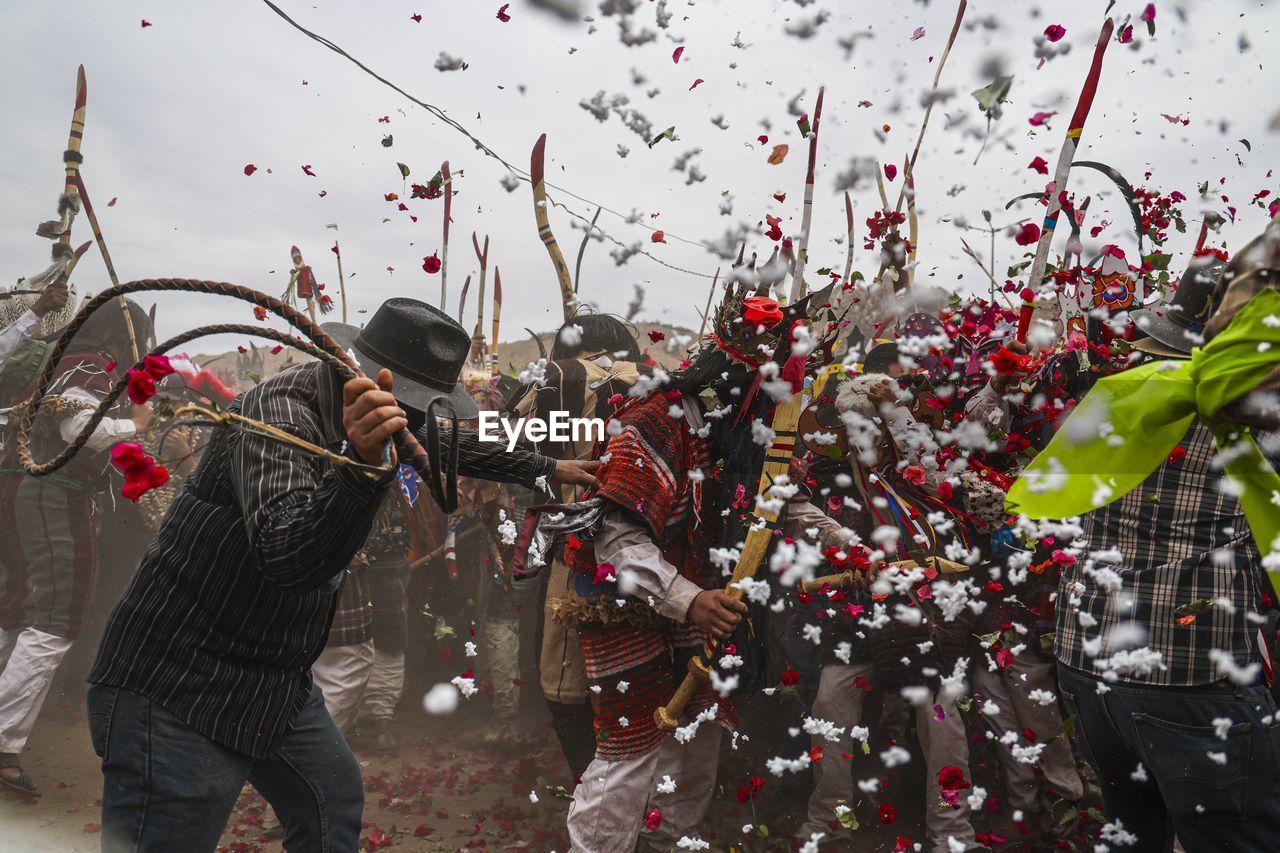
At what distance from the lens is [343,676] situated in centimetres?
380

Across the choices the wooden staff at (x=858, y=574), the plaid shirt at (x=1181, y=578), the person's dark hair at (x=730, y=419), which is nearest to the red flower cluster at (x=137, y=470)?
the person's dark hair at (x=730, y=419)

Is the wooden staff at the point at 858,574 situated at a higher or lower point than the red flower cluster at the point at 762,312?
lower

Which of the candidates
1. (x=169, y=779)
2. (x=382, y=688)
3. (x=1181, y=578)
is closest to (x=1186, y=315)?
(x=1181, y=578)

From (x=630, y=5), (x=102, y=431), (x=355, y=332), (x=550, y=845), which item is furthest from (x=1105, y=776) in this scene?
(x=102, y=431)

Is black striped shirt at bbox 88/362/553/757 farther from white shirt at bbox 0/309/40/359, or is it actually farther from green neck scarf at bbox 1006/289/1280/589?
white shirt at bbox 0/309/40/359

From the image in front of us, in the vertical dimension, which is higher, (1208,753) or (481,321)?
(481,321)

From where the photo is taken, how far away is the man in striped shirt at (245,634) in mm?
1658

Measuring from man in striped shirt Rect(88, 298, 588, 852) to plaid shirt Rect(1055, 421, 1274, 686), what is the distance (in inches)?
67.6

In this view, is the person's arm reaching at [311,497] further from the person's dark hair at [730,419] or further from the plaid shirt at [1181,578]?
the plaid shirt at [1181,578]

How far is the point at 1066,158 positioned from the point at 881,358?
1.18m

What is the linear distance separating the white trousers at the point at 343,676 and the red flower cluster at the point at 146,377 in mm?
2484

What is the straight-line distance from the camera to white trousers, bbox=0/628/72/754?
380cm

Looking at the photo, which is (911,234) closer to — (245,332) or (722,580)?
(722,580)

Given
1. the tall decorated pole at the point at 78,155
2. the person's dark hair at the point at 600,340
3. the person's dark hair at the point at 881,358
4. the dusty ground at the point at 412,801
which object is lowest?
the dusty ground at the point at 412,801
